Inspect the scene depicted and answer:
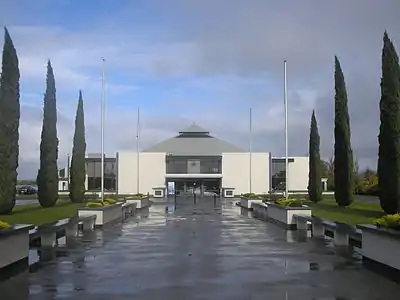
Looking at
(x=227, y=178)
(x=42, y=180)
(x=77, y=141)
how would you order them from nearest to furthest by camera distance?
(x=42, y=180) < (x=77, y=141) < (x=227, y=178)

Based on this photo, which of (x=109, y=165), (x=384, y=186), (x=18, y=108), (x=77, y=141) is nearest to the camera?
(x=384, y=186)

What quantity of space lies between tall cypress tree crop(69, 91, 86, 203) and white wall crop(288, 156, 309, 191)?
1726 inches

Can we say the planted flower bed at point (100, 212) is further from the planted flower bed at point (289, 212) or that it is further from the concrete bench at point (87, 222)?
the planted flower bed at point (289, 212)

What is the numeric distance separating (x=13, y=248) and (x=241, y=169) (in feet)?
222

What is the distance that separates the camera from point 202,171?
81.2 metres

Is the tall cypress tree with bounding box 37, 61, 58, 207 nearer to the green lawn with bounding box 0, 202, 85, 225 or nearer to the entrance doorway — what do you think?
the green lawn with bounding box 0, 202, 85, 225

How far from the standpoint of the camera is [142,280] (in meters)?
10.7

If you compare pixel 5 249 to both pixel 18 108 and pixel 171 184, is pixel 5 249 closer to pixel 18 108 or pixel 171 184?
pixel 18 108

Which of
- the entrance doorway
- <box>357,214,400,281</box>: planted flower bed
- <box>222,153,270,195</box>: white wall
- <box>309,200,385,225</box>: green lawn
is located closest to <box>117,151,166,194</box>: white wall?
the entrance doorway

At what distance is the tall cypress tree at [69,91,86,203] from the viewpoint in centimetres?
4175

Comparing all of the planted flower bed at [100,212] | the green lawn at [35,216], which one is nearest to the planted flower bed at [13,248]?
the green lawn at [35,216]

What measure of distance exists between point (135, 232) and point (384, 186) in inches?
454

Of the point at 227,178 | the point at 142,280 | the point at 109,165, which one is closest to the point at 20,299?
the point at 142,280

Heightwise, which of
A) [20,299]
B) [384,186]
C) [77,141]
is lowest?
[20,299]
